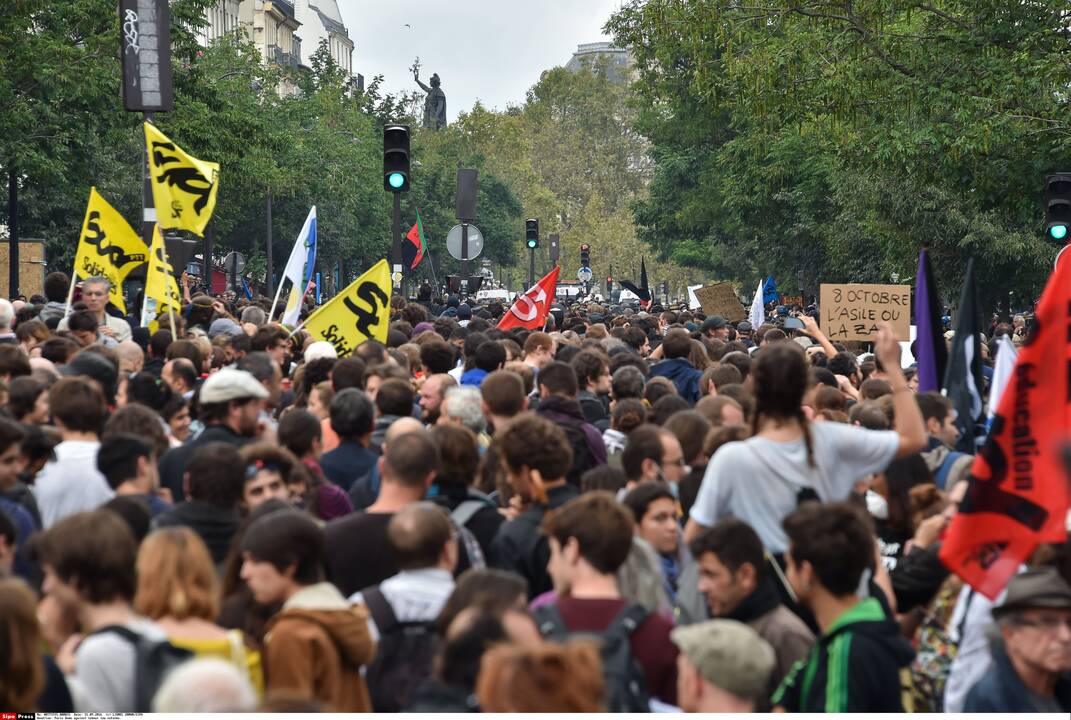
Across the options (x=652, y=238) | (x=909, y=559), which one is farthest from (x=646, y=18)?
(x=652, y=238)

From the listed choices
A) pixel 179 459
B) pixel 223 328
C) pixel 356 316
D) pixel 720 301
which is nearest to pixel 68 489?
pixel 179 459

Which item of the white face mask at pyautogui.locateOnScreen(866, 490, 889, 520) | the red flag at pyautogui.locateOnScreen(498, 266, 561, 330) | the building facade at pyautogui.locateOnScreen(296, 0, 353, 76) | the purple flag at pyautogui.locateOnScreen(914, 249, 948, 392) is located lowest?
the white face mask at pyautogui.locateOnScreen(866, 490, 889, 520)

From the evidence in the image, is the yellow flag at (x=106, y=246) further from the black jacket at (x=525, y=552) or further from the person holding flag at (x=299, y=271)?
the black jacket at (x=525, y=552)

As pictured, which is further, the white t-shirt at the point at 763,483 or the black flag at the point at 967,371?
the black flag at the point at 967,371

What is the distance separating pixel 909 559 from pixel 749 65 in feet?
54.2

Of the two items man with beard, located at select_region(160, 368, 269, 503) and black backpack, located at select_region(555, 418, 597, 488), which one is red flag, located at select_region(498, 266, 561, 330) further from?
man with beard, located at select_region(160, 368, 269, 503)

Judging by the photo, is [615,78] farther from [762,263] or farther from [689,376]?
[689,376]

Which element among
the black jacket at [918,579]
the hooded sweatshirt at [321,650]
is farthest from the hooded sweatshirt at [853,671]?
the hooded sweatshirt at [321,650]

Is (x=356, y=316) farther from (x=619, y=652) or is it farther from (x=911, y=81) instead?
(x=911, y=81)

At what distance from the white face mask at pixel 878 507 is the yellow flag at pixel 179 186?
7219 mm

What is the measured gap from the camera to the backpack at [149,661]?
175 inches

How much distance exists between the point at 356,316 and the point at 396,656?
7.69 m

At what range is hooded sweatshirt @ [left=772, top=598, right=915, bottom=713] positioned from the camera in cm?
466

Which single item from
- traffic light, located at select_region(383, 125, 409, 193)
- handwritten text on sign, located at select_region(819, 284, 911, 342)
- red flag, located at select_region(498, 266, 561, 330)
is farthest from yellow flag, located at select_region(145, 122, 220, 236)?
handwritten text on sign, located at select_region(819, 284, 911, 342)
